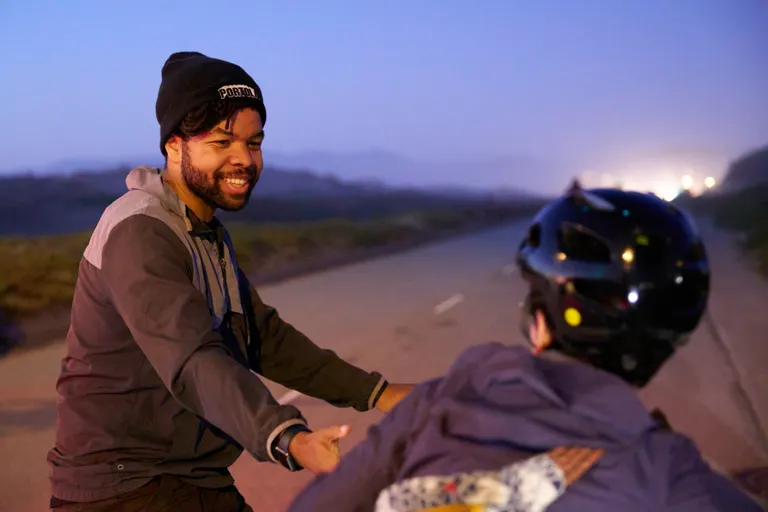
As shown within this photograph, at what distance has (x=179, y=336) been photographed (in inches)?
76.9

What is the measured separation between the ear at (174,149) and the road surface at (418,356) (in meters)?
3.55

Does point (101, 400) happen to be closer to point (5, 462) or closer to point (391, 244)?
point (5, 462)

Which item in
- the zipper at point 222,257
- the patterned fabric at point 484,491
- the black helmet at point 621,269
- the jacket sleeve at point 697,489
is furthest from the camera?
the black helmet at point 621,269

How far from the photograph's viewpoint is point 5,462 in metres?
6.27

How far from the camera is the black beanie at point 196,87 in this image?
2.18 meters

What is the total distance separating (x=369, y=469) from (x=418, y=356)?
8.50m

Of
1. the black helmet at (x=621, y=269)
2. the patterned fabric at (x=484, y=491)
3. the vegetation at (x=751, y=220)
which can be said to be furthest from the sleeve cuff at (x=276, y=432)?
the vegetation at (x=751, y=220)

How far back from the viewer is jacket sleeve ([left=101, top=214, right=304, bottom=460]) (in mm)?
1874

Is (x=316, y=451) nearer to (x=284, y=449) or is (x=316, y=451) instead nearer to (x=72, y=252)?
(x=284, y=449)

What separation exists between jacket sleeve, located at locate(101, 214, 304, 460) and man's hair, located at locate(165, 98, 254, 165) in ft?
0.96

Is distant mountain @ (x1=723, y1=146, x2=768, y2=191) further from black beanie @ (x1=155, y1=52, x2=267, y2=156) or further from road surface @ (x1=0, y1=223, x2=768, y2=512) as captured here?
black beanie @ (x1=155, y1=52, x2=267, y2=156)

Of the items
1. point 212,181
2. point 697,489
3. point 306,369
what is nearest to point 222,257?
point 212,181

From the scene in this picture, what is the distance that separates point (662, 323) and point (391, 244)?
3018 centimetres

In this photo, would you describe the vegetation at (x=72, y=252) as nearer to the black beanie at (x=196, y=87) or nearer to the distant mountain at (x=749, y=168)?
the black beanie at (x=196, y=87)
